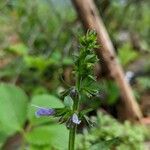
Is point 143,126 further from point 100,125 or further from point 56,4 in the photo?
point 56,4

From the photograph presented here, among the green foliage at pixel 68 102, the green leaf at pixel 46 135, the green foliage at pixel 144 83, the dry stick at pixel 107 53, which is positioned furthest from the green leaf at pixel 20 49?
the green foliage at pixel 68 102

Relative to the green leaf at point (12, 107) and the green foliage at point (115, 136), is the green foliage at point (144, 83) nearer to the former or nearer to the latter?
the green foliage at point (115, 136)

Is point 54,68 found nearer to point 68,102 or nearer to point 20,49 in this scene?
point 20,49

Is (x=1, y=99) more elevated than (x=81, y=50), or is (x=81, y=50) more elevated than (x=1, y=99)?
(x=1, y=99)

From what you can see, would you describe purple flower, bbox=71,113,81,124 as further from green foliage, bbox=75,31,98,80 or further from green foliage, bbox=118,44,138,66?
green foliage, bbox=118,44,138,66

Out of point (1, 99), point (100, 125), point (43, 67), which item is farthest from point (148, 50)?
point (1, 99)
